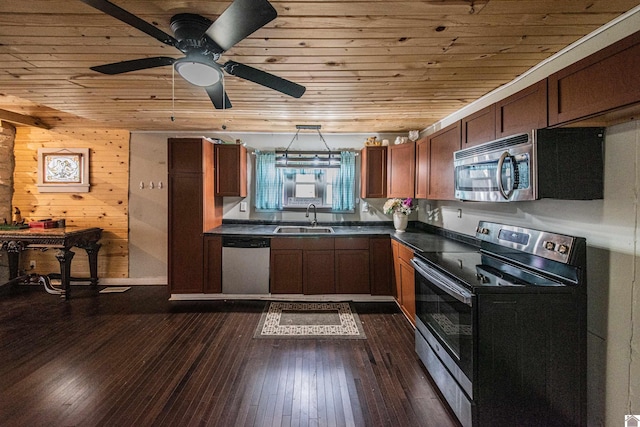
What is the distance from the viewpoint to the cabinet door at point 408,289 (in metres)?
2.92

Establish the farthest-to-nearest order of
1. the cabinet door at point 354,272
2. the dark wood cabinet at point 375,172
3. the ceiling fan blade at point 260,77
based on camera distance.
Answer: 1. the dark wood cabinet at point 375,172
2. the cabinet door at point 354,272
3. the ceiling fan blade at point 260,77

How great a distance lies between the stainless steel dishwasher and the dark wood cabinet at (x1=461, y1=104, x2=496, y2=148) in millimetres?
2510

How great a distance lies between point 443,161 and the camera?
2.91m

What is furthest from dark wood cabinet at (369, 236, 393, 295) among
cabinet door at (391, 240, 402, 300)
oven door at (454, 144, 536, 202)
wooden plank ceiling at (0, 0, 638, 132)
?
wooden plank ceiling at (0, 0, 638, 132)

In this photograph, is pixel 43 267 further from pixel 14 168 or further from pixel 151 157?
pixel 151 157

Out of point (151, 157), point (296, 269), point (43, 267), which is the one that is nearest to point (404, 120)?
point (296, 269)

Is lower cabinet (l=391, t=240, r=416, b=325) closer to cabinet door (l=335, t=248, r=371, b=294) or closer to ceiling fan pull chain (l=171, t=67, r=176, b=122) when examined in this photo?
cabinet door (l=335, t=248, r=371, b=294)

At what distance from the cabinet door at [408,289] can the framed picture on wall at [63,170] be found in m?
4.76

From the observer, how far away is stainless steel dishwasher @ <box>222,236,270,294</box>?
12.4 feet

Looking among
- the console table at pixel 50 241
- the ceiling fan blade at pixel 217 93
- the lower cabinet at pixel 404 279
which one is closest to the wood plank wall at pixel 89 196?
the console table at pixel 50 241

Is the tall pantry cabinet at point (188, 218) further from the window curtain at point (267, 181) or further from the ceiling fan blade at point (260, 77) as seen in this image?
the ceiling fan blade at point (260, 77)

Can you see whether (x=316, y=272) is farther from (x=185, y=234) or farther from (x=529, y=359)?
(x=529, y=359)

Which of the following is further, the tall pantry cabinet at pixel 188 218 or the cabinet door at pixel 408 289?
the tall pantry cabinet at pixel 188 218

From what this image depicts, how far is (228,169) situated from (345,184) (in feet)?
5.62
